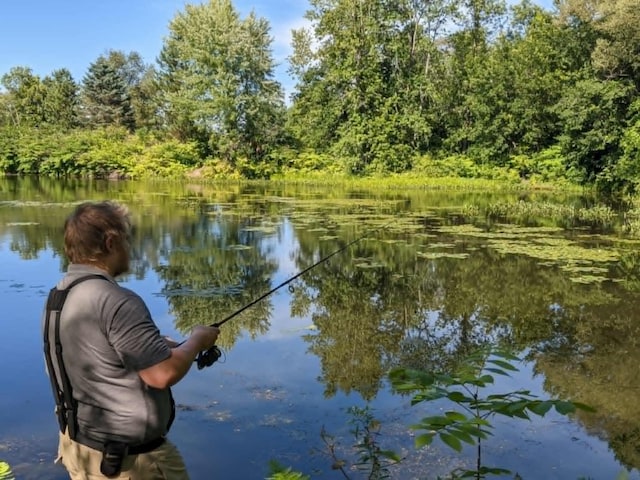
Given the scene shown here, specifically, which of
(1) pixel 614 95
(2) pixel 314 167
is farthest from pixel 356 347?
(2) pixel 314 167

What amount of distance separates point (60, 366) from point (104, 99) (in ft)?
165

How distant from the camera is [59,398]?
1828mm

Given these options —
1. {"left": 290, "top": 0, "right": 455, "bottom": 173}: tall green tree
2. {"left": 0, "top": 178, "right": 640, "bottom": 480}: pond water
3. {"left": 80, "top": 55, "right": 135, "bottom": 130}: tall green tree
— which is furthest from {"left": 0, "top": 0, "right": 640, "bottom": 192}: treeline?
{"left": 0, "top": 178, "right": 640, "bottom": 480}: pond water

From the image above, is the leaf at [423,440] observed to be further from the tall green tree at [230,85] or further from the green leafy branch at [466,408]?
the tall green tree at [230,85]

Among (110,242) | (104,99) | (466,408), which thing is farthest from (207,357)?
(104,99)

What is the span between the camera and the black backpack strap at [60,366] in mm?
1707

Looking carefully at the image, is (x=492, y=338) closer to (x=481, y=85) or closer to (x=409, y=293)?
(x=409, y=293)

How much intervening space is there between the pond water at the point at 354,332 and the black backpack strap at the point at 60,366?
1.77 meters

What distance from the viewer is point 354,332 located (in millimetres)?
6004

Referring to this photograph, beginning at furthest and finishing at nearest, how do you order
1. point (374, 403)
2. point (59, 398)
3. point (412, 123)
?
point (412, 123), point (374, 403), point (59, 398)

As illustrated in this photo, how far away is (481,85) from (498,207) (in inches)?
591

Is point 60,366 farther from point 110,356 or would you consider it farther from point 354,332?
point 354,332

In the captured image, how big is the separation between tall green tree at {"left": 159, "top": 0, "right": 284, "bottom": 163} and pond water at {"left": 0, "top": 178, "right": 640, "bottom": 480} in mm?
21373

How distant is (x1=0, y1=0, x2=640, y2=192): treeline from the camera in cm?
2784
